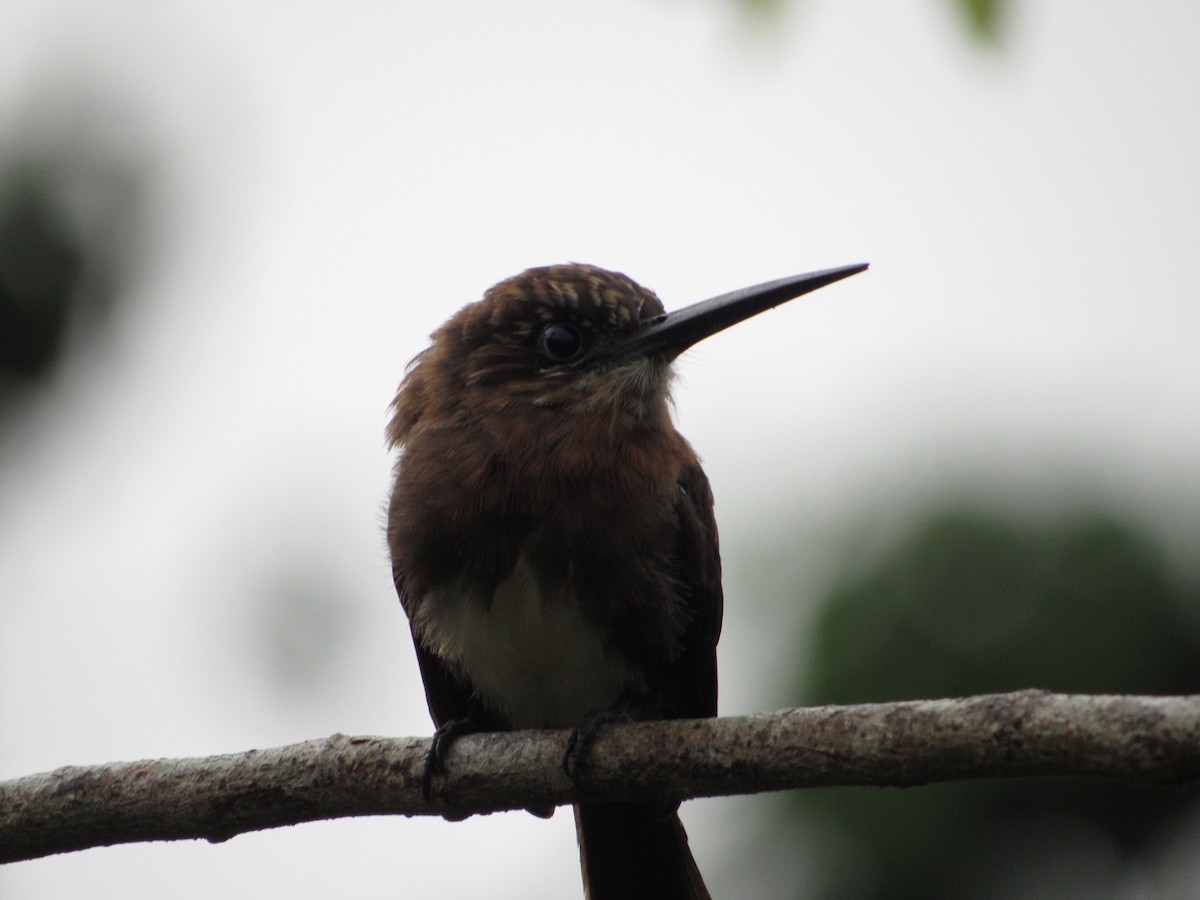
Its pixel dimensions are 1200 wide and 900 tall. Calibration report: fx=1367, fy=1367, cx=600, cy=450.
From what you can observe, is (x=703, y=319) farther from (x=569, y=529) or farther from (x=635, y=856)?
(x=635, y=856)

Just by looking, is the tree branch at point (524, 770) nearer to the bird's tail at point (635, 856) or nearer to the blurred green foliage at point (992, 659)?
the bird's tail at point (635, 856)

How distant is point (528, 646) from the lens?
3.98m

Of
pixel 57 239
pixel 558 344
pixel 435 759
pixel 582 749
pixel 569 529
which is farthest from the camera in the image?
pixel 57 239

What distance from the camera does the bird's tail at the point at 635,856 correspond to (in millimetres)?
4543

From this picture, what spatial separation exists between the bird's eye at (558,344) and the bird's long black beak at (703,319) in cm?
13

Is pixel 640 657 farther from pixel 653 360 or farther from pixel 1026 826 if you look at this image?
pixel 1026 826

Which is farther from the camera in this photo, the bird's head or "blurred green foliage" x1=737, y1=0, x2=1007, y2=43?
the bird's head

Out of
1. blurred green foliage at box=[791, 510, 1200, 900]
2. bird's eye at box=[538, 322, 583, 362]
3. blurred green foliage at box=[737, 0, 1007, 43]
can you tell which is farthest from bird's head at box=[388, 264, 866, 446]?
blurred green foliage at box=[791, 510, 1200, 900]

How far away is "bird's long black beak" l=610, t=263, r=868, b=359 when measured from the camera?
448 centimetres

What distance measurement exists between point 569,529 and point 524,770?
27.6 inches

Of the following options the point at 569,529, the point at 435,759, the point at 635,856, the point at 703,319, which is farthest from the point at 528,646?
the point at 703,319

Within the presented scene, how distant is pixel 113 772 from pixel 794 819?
186 inches

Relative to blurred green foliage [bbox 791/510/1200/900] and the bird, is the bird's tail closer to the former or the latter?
the bird

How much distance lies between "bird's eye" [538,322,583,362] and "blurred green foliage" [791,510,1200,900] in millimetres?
3795
